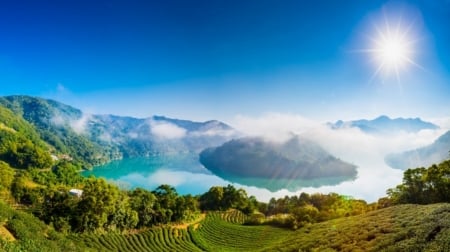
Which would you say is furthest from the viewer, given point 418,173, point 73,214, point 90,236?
point 73,214

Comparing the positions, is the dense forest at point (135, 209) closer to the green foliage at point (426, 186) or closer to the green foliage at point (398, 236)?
the green foliage at point (426, 186)

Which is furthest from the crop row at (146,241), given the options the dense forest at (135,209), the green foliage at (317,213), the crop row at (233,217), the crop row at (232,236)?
the green foliage at (317,213)

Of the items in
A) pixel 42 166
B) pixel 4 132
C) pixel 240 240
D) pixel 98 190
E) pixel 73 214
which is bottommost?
pixel 240 240

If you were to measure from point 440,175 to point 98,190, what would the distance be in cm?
4512

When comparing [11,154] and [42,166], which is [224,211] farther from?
[11,154]

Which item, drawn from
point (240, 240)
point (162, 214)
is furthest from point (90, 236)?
point (240, 240)

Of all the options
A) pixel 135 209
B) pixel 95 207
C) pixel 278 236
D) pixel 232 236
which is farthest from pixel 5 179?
pixel 278 236

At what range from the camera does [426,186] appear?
33.4 m

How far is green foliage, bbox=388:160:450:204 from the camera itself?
31234 millimetres

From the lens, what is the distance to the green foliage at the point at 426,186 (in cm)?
3123

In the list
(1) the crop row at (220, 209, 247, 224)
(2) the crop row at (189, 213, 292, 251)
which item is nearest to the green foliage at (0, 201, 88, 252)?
(2) the crop row at (189, 213, 292, 251)

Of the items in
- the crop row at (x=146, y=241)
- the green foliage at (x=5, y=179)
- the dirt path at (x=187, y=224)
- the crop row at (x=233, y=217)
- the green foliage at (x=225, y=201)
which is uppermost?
the green foliage at (x=5, y=179)

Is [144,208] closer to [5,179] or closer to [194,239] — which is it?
[194,239]

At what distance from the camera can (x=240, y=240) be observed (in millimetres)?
45000
